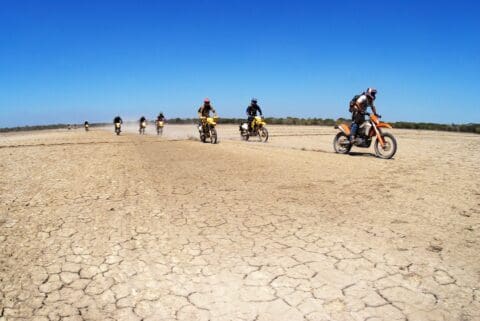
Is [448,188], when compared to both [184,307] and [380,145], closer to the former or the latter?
[380,145]

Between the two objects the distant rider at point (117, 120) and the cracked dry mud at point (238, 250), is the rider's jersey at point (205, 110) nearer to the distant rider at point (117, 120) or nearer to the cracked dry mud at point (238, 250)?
the cracked dry mud at point (238, 250)

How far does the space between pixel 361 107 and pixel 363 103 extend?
0.13 m

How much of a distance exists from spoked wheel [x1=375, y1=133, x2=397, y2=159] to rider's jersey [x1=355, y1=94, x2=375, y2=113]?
3.08 feet

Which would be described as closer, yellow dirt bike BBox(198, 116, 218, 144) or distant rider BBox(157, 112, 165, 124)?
yellow dirt bike BBox(198, 116, 218, 144)

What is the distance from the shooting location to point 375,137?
36.0 ft

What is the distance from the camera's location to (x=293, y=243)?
358cm

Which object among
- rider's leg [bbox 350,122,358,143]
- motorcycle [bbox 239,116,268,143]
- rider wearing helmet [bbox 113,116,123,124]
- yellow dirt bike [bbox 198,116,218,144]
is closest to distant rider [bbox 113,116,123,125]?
rider wearing helmet [bbox 113,116,123,124]

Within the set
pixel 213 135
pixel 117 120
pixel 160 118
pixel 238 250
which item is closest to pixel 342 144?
pixel 213 135

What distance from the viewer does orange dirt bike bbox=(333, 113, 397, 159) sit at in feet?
34.4

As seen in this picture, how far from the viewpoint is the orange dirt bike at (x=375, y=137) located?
1047 centimetres

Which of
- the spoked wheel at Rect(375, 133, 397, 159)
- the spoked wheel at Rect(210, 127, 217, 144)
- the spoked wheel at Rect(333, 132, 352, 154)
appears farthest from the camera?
the spoked wheel at Rect(210, 127, 217, 144)

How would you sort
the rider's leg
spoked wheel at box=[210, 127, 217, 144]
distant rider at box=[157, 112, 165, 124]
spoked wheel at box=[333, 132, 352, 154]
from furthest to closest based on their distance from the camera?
distant rider at box=[157, 112, 165, 124], spoked wheel at box=[210, 127, 217, 144], spoked wheel at box=[333, 132, 352, 154], the rider's leg

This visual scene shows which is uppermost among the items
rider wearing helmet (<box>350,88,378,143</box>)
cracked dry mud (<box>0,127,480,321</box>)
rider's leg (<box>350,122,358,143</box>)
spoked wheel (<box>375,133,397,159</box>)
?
rider wearing helmet (<box>350,88,378,143</box>)

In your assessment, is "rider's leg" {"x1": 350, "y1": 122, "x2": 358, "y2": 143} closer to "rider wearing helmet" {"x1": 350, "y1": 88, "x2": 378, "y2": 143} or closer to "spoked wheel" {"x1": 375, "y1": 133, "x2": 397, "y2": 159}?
"rider wearing helmet" {"x1": 350, "y1": 88, "x2": 378, "y2": 143}
